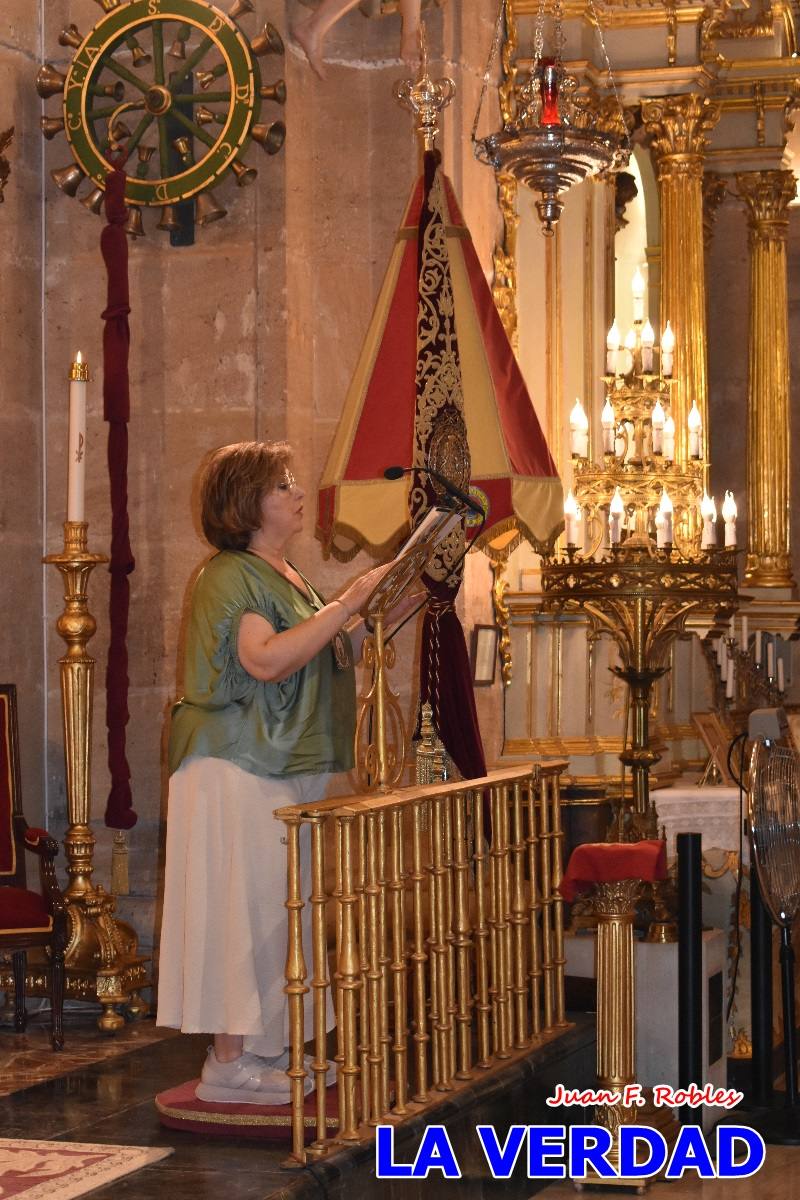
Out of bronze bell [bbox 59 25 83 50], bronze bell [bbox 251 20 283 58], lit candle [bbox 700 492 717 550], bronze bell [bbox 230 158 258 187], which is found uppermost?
bronze bell [bbox 59 25 83 50]

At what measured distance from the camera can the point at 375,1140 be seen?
4219 millimetres

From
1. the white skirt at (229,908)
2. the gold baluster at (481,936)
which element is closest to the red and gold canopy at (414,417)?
the gold baluster at (481,936)

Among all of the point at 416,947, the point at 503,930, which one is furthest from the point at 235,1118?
the point at 503,930

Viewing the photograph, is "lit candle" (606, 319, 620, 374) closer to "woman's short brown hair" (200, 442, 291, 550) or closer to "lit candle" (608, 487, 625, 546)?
"lit candle" (608, 487, 625, 546)

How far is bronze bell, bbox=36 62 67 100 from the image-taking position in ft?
22.0

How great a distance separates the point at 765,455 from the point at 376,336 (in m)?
6.45

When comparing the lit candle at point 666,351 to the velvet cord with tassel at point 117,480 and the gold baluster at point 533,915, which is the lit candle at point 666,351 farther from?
the gold baluster at point 533,915

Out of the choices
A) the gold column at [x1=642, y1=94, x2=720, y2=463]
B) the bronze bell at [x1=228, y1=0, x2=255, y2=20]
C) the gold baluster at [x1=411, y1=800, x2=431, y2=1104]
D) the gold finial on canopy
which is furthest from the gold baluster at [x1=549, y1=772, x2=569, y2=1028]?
the gold column at [x1=642, y1=94, x2=720, y2=463]

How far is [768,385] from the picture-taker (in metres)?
11.8

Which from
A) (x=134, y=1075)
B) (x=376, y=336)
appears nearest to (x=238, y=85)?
→ (x=376, y=336)

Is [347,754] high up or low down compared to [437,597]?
down

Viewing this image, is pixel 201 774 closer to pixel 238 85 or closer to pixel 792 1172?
pixel 792 1172

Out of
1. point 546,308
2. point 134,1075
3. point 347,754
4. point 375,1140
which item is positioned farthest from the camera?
point 546,308

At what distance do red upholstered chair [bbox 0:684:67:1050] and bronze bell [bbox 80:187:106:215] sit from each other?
67.6 inches
